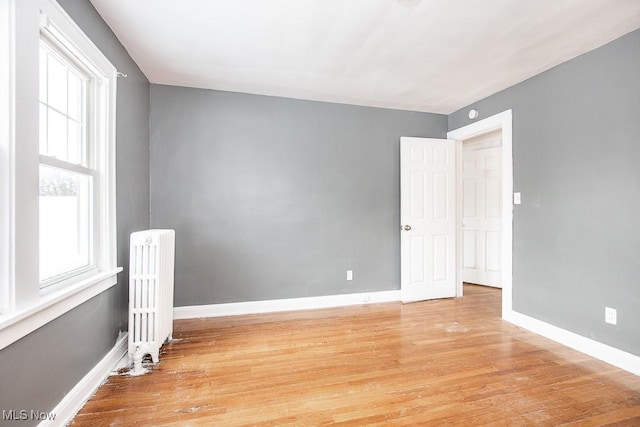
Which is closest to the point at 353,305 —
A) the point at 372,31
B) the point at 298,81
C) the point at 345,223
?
the point at 345,223

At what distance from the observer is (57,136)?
1.65m

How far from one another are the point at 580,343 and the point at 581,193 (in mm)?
1247

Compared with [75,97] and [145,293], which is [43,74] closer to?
[75,97]

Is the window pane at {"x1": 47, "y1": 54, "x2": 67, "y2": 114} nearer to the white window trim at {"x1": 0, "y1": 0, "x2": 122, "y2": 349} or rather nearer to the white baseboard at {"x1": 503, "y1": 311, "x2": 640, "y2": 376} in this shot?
the white window trim at {"x1": 0, "y1": 0, "x2": 122, "y2": 349}

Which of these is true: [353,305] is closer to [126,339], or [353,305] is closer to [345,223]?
[345,223]

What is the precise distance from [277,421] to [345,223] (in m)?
2.28

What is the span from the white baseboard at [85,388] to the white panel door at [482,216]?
4.64 metres

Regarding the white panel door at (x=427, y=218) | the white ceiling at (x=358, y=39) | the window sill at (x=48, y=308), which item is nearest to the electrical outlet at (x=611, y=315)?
the white panel door at (x=427, y=218)

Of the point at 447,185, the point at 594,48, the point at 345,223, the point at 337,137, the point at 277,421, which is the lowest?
the point at 277,421

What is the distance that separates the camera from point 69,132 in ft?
5.82

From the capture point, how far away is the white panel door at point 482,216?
4.41 m

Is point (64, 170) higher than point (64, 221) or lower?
higher

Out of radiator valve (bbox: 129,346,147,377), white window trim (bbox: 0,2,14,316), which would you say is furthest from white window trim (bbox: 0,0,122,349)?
radiator valve (bbox: 129,346,147,377)

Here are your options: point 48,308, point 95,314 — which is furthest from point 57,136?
point 95,314
